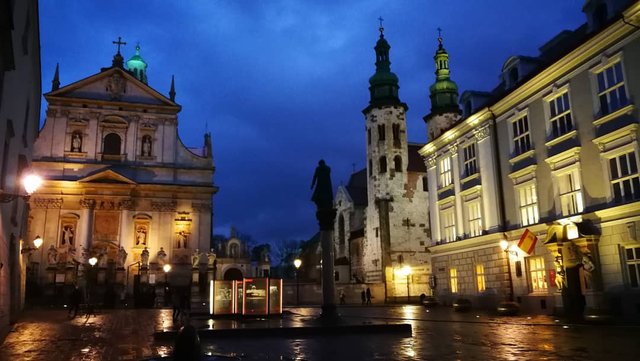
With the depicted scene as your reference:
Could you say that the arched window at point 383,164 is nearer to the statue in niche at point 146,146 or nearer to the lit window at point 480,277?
the statue in niche at point 146,146

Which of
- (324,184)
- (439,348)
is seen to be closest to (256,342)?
(439,348)

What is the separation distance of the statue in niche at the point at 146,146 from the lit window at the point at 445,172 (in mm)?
30050

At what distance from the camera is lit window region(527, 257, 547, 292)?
965 inches

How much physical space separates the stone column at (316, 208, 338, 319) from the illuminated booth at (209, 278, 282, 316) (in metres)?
4.30

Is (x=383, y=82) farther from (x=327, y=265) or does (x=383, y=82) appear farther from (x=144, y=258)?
(x=327, y=265)

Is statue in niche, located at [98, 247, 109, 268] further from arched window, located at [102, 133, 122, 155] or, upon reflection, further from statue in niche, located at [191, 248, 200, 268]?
arched window, located at [102, 133, 122, 155]

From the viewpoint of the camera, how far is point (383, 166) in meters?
56.2

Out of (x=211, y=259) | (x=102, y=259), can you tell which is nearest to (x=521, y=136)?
(x=211, y=259)

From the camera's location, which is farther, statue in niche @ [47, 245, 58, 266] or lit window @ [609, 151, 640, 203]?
statue in niche @ [47, 245, 58, 266]

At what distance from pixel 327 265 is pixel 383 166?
37562mm

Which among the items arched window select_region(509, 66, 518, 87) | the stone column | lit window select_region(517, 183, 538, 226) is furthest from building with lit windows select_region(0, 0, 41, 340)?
arched window select_region(509, 66, 518, 87)

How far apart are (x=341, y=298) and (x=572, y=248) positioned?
95.2 ft

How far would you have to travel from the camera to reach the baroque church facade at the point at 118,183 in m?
46.4

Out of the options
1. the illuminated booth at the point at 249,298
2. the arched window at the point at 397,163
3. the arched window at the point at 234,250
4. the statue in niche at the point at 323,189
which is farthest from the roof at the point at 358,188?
the statue in niche at the point at 323,189
